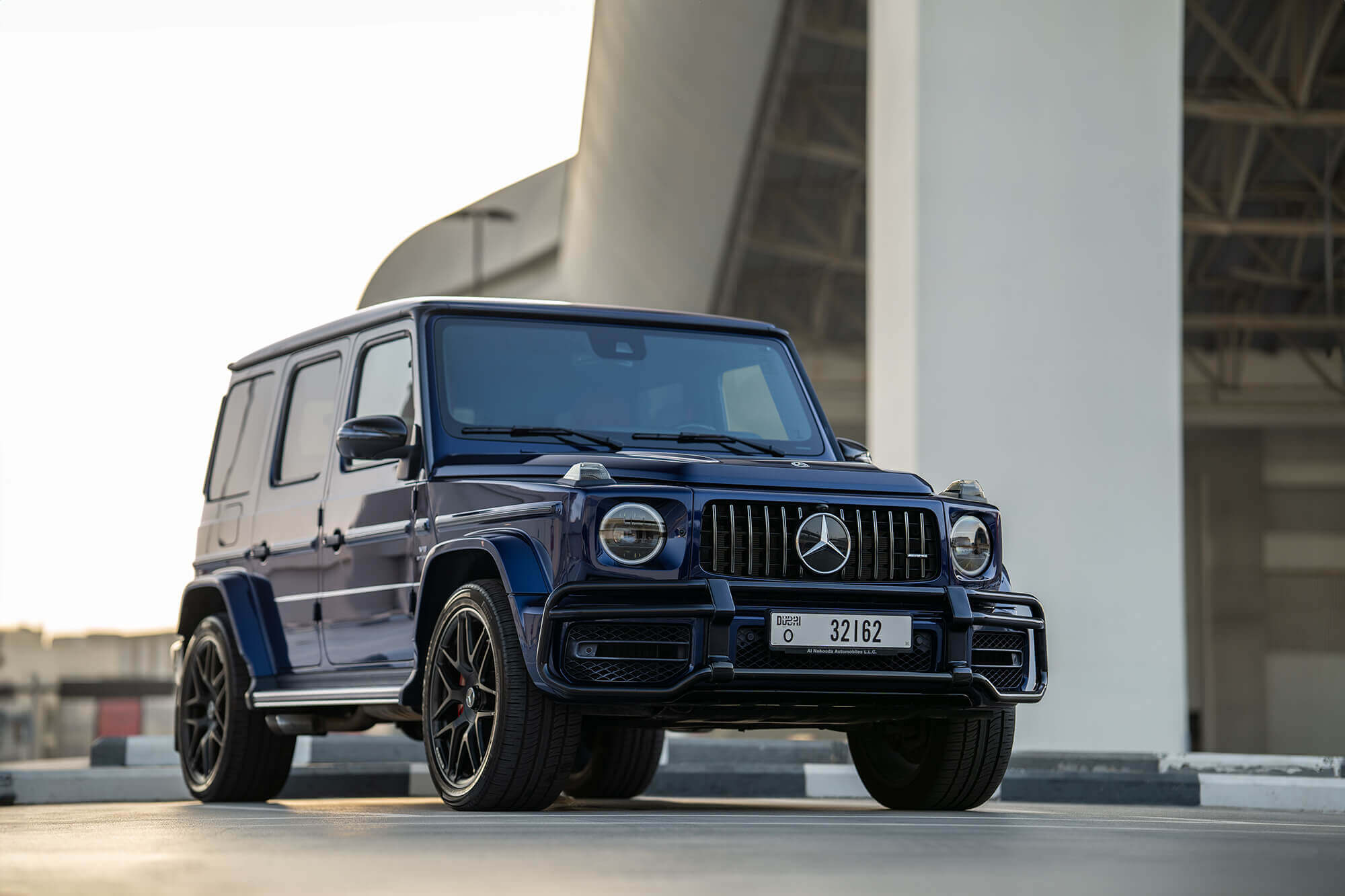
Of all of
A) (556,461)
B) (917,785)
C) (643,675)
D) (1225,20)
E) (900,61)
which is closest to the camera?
(643,675)

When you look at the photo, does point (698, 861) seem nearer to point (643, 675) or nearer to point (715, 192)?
point (643, 675)

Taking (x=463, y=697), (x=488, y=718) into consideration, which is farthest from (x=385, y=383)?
(x=488, y=718)

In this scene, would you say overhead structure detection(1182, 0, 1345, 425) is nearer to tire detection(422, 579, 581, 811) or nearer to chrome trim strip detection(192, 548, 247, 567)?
chrome trim strip detection(192, 548, 247, 567)

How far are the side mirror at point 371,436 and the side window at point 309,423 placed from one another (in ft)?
3.61

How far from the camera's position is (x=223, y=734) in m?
8.66

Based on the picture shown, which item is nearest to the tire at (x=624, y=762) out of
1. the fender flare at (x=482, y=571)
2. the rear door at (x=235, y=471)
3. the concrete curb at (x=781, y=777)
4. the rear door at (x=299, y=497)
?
the concrete curb at (x=781, y=777)

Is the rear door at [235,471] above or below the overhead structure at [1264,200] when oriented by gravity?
below

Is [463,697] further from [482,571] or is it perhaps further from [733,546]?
[733,546]

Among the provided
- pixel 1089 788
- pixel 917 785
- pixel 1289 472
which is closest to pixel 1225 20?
pixel 1089 788

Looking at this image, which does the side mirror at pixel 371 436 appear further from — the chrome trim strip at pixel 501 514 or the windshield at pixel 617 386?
the chrome trim strip at pixel 501 514

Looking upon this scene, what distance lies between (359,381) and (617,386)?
3.97 ft

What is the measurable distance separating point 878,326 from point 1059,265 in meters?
1.30

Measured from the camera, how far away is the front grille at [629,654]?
6.14 metres

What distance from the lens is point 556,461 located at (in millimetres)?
6855
